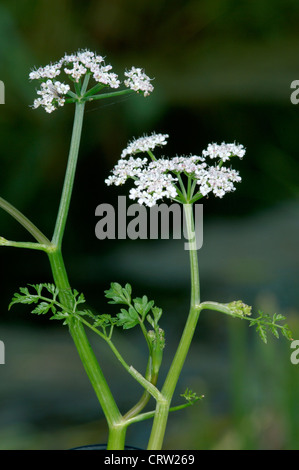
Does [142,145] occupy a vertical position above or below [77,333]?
above

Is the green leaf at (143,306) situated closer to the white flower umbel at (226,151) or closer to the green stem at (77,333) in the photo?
the green stem at (77,333)

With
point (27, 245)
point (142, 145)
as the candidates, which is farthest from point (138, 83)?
point (27, 245)

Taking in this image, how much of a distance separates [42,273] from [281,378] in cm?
67

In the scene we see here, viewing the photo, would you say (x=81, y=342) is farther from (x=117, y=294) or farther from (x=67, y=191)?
(x=67, y=191)

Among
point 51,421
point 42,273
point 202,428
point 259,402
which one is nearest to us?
point 202,428

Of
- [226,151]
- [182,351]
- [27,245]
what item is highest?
[226,151]

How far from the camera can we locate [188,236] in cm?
76

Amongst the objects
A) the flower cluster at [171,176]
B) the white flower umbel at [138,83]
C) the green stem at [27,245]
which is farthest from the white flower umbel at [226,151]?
the green stem at [27,245]

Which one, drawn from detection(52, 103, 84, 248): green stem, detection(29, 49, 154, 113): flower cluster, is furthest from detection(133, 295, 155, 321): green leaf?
detection(29, 49, 154, 113): flower cluster

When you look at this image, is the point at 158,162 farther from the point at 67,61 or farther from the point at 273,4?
the point at 273,4

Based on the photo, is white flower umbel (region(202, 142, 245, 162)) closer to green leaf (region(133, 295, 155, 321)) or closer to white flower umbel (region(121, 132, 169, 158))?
white flower umbel (region(121, 132, 169, 158))

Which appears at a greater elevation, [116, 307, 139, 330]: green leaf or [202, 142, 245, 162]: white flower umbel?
[202, 142, 245, 162]: white flower umbel

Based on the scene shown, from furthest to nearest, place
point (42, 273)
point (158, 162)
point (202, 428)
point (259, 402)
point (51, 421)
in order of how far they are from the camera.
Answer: point (42, 273)
point (51, 421)
point (259, 402)
point (202, 428)
point (158, 162)

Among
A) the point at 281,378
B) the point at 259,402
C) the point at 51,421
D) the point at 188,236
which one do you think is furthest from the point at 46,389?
the point at 188,236
